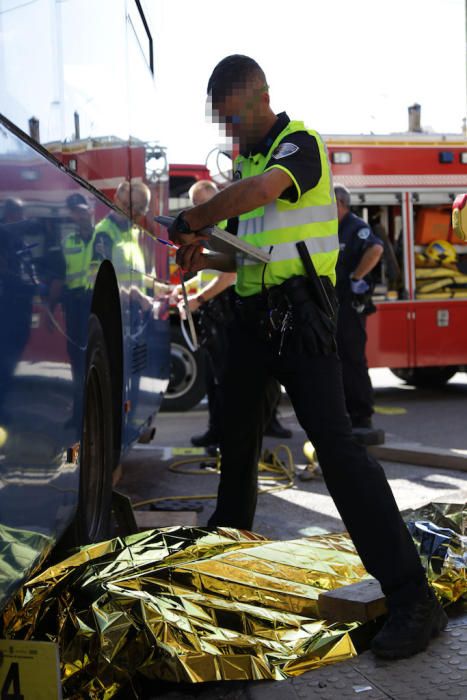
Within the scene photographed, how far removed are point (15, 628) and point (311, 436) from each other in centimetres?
110

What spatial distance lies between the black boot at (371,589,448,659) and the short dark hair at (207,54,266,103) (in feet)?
5.72

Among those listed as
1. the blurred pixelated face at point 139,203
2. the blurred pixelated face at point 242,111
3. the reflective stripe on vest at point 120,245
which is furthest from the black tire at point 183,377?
the blurred pixelated face at point 242,111

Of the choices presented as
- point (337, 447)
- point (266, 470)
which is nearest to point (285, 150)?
point (337, 447)

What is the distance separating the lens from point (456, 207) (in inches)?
143

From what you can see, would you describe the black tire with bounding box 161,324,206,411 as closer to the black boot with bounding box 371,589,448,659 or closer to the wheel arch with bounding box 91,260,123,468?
the wheel arch with bounding box 91,260,123,468

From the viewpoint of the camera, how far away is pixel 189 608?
3119 millimetres

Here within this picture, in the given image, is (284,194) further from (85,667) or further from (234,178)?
(85,667)

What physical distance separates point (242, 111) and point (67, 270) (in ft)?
2.77

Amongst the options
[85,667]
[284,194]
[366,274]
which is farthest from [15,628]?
[366,274]

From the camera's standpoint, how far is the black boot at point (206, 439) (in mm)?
8148

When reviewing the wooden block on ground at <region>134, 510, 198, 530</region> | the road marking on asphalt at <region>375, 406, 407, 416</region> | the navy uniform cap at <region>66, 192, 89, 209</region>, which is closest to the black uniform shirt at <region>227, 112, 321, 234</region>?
the navy uniform cap at <region>66, 192, 89, 209</region>

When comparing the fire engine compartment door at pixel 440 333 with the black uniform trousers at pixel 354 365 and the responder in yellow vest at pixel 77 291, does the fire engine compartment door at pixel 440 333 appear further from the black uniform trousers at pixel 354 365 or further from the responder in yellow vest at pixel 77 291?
the responder in yellow vest at pixel 77 291

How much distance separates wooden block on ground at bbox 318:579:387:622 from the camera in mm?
3219

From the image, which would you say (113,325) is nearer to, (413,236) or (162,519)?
(162,519)
